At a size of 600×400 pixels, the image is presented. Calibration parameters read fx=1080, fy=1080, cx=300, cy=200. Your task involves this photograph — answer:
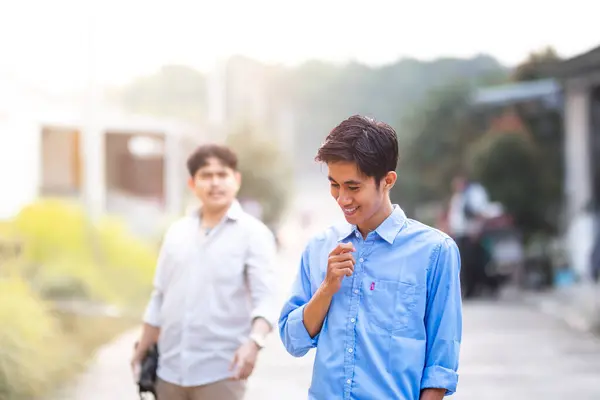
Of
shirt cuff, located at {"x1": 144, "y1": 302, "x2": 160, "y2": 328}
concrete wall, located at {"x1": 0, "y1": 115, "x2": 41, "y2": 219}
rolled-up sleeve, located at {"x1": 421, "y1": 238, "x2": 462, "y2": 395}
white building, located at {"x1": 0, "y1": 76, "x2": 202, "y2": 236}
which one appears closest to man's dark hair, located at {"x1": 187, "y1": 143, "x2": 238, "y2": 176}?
shirt cuff, located at {"x1": 144, "y1": 302, "x2": 160, "y2": 328}

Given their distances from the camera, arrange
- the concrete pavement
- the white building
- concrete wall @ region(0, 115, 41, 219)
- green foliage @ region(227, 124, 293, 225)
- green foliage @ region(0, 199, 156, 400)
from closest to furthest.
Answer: green foliage @ region(0, 199, 156, 400) < the concrete pavement < the white building < concrete wall @ region(0, 115, 41, 219) < green foliage @ region(227, 124, 293, 225)

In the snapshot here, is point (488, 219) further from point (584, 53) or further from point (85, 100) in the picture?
point (85, 100)

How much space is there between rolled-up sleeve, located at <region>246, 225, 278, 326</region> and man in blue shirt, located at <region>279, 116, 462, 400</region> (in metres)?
1.50

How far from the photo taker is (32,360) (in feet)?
28.3

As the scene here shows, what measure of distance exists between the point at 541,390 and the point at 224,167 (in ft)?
15.9

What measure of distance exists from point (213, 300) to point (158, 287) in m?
0.36

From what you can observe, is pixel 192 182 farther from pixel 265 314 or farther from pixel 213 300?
pixel 265 314

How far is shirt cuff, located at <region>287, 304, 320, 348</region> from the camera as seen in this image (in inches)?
129

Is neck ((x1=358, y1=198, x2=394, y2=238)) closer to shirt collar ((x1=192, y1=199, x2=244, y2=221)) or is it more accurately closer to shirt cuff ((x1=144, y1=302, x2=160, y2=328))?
shirt collar ((x1=192, y1=199, x2=244, y2=221))

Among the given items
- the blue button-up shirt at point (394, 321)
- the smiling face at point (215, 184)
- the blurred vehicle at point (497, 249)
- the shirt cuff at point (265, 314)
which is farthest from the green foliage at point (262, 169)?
the blue button-up shirt at point (394, 321)

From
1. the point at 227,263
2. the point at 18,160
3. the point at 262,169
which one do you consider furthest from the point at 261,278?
the point at 262,169

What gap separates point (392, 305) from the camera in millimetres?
3148

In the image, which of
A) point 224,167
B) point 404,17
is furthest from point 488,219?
point 404,17

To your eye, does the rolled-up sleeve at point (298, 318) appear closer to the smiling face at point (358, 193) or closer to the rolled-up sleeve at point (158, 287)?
the smiling face at point (358, 193)
